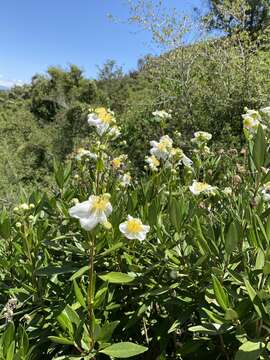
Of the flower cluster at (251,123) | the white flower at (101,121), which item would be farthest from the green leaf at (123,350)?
the flower cluster at (251,123)

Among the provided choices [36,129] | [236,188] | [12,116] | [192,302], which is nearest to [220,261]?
[192,302]

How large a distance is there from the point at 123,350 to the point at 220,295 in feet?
0.79

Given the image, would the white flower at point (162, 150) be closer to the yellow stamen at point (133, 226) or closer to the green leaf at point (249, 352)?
the yellow stamen at point (133, 226)

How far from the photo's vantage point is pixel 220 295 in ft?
2.66

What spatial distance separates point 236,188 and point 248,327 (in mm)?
649

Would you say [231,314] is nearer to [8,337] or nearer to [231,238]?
[231,238]

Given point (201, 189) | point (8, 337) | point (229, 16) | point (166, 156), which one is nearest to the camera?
point (8, 337)

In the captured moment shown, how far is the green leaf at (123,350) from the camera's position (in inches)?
33.3

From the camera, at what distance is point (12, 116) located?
51.9 ft

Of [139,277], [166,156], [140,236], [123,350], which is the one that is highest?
[166,156]

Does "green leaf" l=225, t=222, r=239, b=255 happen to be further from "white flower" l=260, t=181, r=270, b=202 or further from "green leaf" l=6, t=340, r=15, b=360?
"green leaf" l=6, t=340, r=15, b=360

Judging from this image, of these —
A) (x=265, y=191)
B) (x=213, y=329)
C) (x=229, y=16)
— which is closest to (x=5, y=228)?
(x=213, y=329)

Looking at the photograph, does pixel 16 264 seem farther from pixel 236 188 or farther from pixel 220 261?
pixel 236 188

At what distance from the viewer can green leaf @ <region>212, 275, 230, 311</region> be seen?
0.80 m
